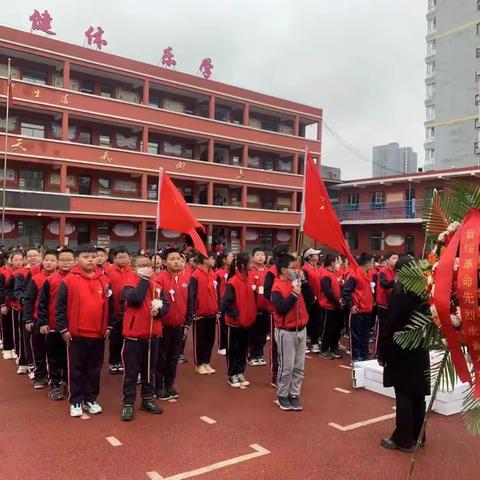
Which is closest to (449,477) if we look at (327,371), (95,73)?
(327,371)

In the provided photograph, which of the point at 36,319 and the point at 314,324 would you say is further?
the point at 314,324

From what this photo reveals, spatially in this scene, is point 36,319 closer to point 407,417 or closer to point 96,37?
point 407,417

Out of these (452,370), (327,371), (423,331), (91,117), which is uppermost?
(91,117)

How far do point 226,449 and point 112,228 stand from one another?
20.4 metres

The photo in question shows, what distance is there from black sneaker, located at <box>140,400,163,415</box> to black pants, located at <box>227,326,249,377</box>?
1.30m

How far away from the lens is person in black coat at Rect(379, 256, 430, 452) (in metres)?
3.85

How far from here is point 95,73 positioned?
890 inches

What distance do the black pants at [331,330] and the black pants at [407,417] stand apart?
349 cm

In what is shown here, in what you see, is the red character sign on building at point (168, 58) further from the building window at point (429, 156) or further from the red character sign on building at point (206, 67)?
the building window at point (429, 156)

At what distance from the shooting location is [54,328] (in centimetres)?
513

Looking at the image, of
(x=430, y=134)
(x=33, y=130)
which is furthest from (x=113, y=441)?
(x=430, y=134)

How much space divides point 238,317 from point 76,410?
2118mm

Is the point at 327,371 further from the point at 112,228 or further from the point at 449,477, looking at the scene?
the point at 112,228

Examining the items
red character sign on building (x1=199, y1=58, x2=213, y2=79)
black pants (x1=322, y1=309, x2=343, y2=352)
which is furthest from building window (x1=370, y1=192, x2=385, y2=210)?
black pants (x1=322, y1=309, x2=343, y2=352)
